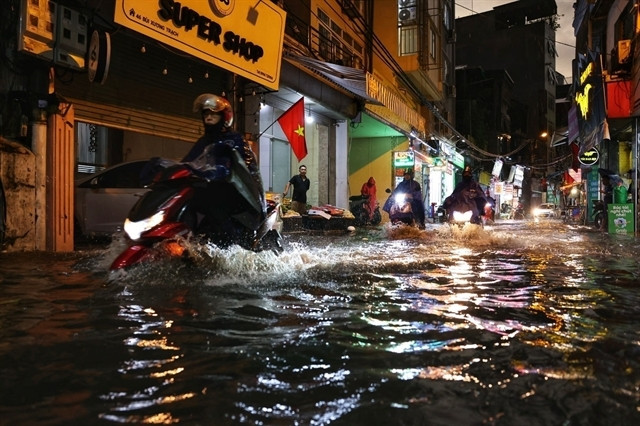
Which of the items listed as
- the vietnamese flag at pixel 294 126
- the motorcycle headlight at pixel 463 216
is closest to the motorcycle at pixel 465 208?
the motorcycle headlight at pixel 463 216

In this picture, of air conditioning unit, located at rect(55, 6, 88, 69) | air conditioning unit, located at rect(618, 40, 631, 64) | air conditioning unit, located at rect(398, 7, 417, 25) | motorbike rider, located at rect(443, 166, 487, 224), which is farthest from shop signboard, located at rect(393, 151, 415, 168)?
air conditioning unit, located at rect(55, 6, 88, 69)

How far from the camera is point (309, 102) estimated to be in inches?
637

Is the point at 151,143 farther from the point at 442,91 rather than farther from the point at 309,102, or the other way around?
the point at 442,91


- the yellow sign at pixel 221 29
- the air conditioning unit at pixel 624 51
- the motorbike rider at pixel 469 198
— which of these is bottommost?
the motorbike rider at pixel 469 198

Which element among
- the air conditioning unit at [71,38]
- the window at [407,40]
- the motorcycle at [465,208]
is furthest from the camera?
the window at [407,40]

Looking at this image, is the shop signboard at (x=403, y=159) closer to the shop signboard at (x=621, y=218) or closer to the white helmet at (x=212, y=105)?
the shop signboard at (x=621, y=218)

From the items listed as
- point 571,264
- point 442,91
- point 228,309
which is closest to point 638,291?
point 571,264

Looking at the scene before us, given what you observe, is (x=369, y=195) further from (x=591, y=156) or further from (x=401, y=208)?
(x=591, y=156)

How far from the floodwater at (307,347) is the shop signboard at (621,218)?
1160cm

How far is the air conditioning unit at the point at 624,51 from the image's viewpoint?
16.5 m

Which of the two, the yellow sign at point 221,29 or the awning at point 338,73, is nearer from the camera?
the yellow sign at point 221,29

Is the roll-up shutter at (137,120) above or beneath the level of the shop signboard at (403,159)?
beneath

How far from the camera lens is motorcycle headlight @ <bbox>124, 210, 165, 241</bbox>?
435 cm

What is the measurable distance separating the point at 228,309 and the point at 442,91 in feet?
100
